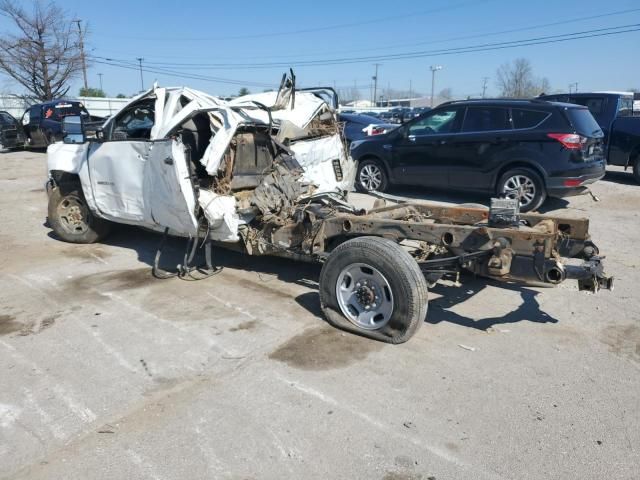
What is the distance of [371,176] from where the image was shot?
1097 cm

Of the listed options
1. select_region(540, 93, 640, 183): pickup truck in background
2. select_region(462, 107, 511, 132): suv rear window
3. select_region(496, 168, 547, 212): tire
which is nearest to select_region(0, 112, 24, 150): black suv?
select_region(462, 107, 511, 132): suv rear window

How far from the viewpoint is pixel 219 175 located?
5625mm

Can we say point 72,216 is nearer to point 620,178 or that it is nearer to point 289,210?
point 289,210

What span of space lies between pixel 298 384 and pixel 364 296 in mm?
952

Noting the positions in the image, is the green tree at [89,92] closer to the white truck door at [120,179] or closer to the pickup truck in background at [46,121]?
the pickup truck in background at [46,121]

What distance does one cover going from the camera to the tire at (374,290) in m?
4.00

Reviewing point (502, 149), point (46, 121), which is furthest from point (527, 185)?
point (46, 121)

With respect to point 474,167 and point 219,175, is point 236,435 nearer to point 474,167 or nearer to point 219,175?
point 219,175

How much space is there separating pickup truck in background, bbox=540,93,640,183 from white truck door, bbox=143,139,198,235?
10.4m

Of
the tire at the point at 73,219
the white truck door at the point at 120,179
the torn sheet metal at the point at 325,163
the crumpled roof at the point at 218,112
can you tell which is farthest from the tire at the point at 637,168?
the tire at the point at 73,219

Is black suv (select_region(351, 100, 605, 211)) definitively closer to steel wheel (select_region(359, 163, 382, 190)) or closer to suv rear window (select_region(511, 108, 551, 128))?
suv rear window (select_region(511, 108, 551, 128))

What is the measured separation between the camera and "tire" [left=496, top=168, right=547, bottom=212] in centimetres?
870

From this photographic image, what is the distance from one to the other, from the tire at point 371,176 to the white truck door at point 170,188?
5.79 meters

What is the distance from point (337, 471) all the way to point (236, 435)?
0.65 m
